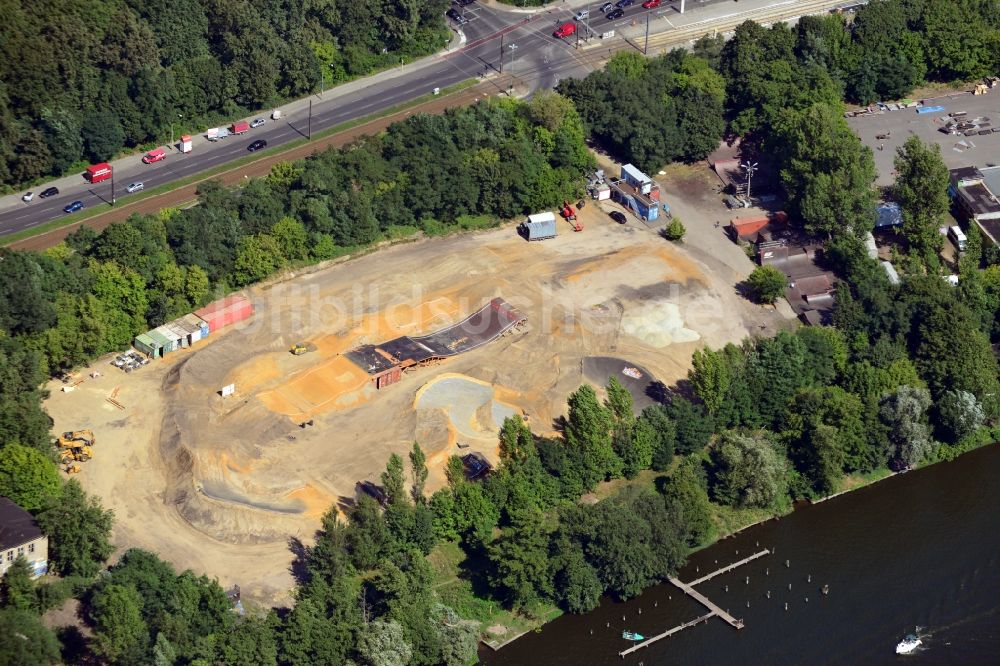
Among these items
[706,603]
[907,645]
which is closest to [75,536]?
[706,603]

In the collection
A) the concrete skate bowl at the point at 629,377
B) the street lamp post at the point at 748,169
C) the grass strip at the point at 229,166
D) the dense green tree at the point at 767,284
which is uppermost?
the grass strip at the point at 229,166

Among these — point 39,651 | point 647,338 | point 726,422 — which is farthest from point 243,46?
point 39,651

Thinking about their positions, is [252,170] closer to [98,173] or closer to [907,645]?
[98,173]

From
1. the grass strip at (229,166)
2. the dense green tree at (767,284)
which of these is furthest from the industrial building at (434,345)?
the grass strip at (229,166)

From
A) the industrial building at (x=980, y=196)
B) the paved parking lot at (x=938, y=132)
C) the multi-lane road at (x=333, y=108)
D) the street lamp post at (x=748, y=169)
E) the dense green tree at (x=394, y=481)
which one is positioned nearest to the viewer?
the dense green tree at (x=394, y=481)

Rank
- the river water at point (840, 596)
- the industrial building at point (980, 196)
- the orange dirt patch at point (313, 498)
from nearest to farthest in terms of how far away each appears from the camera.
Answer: the river water at point (840, 596), the orange dirt patch at point (313, 498), the industrial building at point (980, 196)

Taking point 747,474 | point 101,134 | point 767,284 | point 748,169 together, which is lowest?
point 747,474

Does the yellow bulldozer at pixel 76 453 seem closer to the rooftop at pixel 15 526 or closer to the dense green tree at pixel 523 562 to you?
the rooftop at pixel 15 526

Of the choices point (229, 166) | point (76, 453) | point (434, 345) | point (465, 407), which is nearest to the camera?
point (76, 453)
